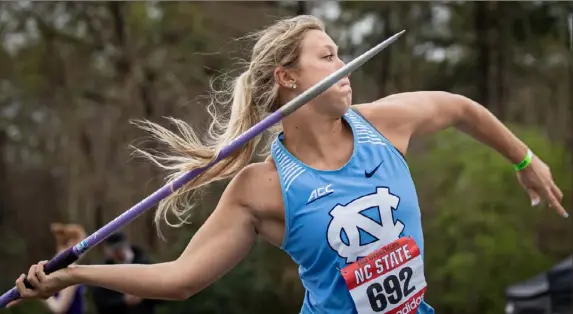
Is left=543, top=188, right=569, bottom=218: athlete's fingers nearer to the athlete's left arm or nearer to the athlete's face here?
the athlete's left arm

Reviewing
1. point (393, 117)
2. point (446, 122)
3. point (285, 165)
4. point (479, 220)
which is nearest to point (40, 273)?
point (285, 165)

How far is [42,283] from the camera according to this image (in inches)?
100.0

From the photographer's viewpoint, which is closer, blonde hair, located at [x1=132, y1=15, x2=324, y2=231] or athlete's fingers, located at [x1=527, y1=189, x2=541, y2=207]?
blonde hair, located at [x1=132, y1=15, x2=324, y2=231]

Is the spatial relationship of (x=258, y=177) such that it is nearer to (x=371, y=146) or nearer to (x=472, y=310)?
(x=371, y=146)

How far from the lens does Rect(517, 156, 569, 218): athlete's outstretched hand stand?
3057 mm

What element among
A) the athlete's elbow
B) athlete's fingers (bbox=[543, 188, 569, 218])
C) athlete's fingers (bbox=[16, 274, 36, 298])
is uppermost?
athlete's fingers (bbox=[16, 274, 36, 298])

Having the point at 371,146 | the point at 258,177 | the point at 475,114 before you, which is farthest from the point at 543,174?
the point at 258,177

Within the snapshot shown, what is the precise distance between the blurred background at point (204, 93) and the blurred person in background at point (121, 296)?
1.86 metres

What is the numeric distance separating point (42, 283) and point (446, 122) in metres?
1.33

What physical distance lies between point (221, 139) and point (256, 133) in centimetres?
29

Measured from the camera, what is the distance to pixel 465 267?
8094 mm

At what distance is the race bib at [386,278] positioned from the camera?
8.17 ft

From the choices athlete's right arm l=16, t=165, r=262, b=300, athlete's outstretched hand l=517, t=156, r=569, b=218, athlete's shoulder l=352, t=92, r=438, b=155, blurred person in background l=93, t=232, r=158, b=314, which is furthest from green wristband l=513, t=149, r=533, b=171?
blurred person in background l=93, t=232, r=158, b=314

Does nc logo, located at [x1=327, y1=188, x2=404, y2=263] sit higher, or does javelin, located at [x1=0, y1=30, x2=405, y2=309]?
javelin, located at [x1=0, y1=30, x2=405, y2=309]
